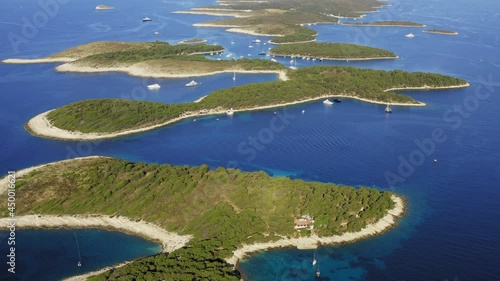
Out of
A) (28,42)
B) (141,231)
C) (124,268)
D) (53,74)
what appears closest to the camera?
(124,268)

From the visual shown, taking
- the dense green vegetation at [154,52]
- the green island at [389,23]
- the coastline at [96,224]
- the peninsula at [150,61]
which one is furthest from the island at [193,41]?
the coastline at [96,224]

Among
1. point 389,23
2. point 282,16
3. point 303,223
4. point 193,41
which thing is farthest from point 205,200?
point 282,16

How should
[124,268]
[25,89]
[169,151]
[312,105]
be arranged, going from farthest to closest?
[25,89], [312,105], [169,151], [124,268]

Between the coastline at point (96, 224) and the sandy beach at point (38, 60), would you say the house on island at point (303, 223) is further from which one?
the sandy beach at point (38, 60)

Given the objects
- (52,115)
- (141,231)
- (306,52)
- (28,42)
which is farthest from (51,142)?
(28,42)

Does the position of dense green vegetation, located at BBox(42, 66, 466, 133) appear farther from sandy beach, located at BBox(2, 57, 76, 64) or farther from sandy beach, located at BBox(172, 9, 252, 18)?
sandy beach, located at BBox(172, 9, 252, 18)

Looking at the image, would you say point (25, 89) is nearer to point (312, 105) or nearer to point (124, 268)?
point (312, 105)
